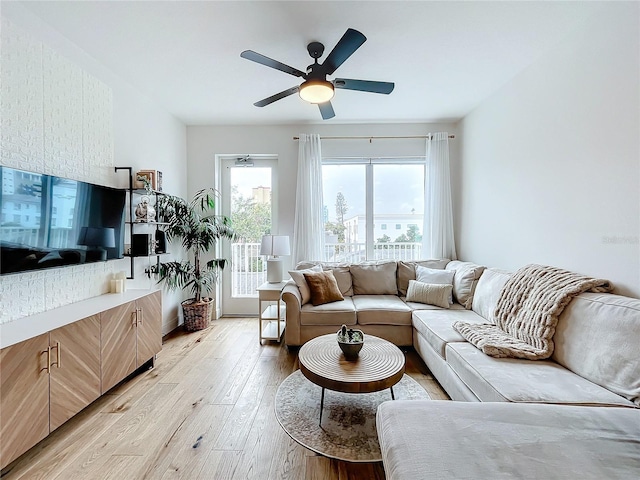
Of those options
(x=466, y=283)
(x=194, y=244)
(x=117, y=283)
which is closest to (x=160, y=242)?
(x=194, y=244)

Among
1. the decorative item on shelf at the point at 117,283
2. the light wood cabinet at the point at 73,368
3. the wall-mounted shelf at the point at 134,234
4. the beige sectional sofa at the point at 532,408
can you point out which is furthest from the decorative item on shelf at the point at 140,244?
the beige sectional sofa at the point at 532,408

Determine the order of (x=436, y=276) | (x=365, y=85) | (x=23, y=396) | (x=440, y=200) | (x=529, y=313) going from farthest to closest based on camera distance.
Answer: (x=440, y=200) < (x=436, y=276) < (x=365, y=85) < (x=529, y=313) < (x=23, y=396)

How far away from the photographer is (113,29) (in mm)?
2166

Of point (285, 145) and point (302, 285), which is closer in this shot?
point (302, 285)

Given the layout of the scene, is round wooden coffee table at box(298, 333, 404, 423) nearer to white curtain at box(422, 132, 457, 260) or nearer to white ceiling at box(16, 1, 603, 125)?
white curtain at box(422, 132, 457, 260)

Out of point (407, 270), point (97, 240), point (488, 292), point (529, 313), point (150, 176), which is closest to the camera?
point (529, 313)

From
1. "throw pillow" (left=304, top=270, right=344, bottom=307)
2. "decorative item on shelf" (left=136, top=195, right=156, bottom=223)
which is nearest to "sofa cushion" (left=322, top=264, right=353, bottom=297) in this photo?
"throw pillow" (left=304, top=270, right=344, bottom=307)

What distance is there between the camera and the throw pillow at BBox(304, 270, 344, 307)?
10.6 feet

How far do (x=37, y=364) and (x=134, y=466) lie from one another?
2.59 feet

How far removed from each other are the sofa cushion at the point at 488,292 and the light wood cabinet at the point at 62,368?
3.02 m

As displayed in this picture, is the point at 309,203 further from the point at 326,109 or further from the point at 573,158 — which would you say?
the point at 573,158

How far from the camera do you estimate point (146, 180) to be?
2898 millimetres

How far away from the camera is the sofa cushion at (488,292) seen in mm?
2638

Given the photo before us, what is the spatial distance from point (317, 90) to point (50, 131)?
1.99m
